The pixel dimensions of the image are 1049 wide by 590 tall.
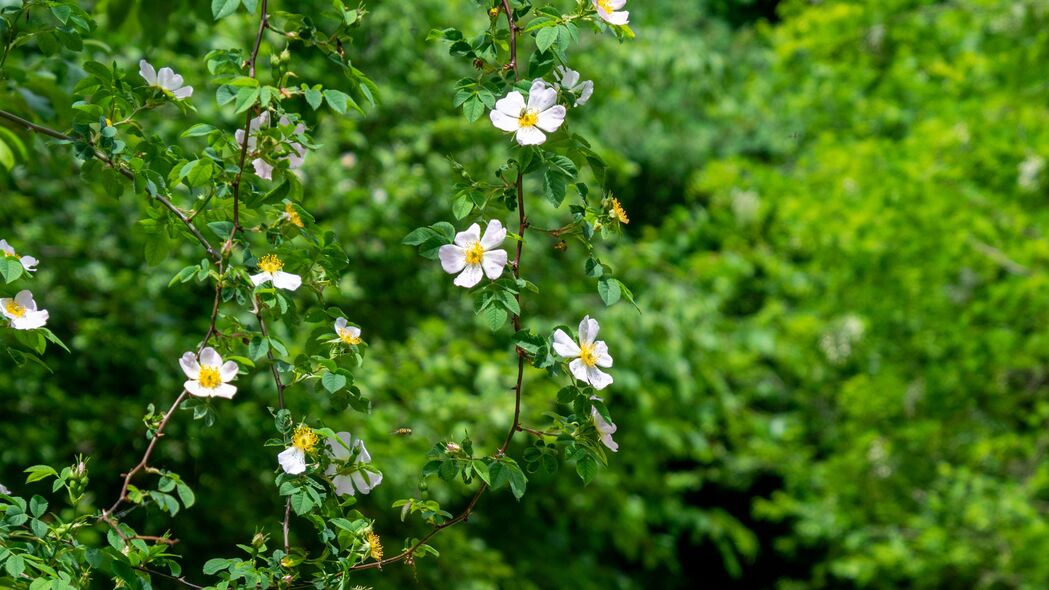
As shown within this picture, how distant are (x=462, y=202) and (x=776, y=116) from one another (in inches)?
233

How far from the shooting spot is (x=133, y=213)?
11.2ft

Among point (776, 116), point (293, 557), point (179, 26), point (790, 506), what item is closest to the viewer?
point (293, 557)

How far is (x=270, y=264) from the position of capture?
1210 mm

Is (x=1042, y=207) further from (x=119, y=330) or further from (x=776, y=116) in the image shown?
(x=119, y=330)

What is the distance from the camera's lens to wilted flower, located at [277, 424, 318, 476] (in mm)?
1133

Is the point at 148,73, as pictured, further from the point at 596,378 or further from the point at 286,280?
the point at 596,378

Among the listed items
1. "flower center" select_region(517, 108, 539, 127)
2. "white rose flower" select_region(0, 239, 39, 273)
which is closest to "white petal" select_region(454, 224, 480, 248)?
"flower center" select_region(517, 108, 539, 127)

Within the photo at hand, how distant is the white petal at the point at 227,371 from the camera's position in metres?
1.16

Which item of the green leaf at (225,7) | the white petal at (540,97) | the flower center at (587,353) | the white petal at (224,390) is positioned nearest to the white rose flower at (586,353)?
the flower center at (587,353)

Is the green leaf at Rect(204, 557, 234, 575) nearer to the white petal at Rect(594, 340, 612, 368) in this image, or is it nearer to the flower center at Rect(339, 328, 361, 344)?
the flower center at Rect(339, 328, 361, 344)

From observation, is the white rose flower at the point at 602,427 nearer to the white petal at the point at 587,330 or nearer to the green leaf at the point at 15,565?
the white petal at the point at 587,330

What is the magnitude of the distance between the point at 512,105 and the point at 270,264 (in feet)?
0.97

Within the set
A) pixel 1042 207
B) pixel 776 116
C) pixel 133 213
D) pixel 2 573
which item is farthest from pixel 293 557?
pixel 776 116

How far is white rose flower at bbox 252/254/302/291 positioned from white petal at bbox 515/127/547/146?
265 millimetres
